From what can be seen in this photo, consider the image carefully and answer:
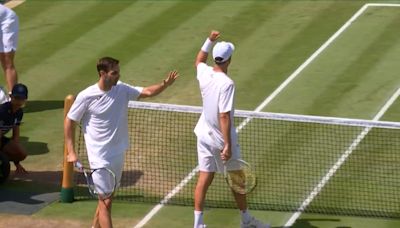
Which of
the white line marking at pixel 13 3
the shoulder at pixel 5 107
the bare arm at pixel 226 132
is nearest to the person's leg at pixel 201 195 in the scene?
the bare arm at pixel 226 132

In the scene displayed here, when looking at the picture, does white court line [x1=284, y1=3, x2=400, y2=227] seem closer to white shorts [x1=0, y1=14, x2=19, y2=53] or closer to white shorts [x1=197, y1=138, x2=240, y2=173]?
white shorts [x1=197, y1=138, x2=240, y2=173]

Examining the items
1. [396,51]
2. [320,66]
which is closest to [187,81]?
[320,66]

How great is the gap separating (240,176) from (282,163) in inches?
104

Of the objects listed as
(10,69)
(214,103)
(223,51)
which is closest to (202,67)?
(223,51)

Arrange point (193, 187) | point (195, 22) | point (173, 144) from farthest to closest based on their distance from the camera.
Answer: point (195, 22)
point (173, 144)
point (193, 187)

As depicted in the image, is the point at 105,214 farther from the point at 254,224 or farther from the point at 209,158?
the point at 254,224

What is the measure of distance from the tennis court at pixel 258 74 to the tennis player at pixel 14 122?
58 cm

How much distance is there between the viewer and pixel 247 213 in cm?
1520

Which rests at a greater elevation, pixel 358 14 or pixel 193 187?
pixel 358 14

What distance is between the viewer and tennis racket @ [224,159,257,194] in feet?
48.5

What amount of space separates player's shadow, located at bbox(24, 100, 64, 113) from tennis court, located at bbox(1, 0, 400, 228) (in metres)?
0.03

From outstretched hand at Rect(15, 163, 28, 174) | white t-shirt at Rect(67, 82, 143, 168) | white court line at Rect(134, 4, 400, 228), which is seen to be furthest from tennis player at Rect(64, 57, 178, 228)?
outstretched hand at Rect(15, 163, 28, 174)

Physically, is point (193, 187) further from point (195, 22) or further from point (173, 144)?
point (195, 22)

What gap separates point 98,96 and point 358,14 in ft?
38.4
